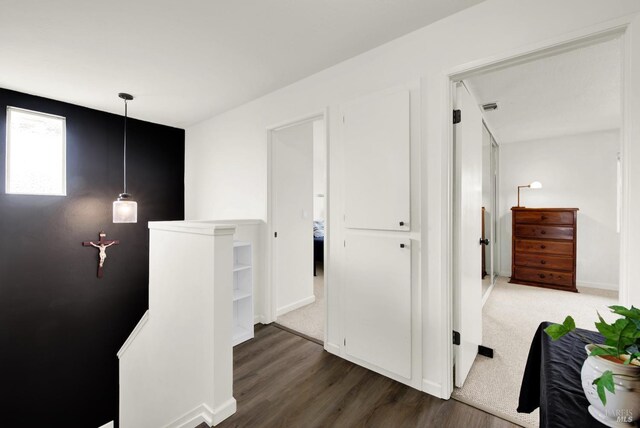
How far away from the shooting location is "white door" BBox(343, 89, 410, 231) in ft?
6.25

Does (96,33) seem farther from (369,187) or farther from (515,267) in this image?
(515,267)

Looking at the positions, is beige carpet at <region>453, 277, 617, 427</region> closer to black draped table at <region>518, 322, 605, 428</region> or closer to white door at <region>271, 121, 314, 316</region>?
black draped table at <region>518, 322, 605, 428</region>

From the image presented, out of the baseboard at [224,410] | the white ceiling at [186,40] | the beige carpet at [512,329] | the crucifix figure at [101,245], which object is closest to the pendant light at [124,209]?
the white ceiling at [186,40]

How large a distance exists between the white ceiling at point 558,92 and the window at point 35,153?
4.38m

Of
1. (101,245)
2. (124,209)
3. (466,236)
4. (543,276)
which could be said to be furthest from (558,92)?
(101,245)

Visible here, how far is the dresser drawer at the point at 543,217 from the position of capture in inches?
163

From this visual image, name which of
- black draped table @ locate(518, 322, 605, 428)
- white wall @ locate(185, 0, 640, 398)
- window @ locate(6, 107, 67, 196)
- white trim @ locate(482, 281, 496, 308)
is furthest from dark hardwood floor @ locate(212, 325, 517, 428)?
window @ locate(6, 107, 67, 196)

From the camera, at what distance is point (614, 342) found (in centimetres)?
72

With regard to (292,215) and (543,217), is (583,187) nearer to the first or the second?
(543,217)

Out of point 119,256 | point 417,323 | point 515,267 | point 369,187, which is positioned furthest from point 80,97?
point 515,267

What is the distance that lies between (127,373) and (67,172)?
7.97ft

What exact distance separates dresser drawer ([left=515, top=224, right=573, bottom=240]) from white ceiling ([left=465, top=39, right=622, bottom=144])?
151 cm

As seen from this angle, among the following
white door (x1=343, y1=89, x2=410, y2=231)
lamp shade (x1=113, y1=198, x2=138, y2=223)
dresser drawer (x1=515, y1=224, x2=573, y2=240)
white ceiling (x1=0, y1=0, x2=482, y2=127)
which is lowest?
dresser drawer (x1=515, y1=224, x2=573, y2=240)

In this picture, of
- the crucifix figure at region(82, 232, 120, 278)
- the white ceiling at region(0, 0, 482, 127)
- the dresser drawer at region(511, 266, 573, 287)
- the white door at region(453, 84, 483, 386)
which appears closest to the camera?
the white ceiling at region(0, 0, 482, 127)
